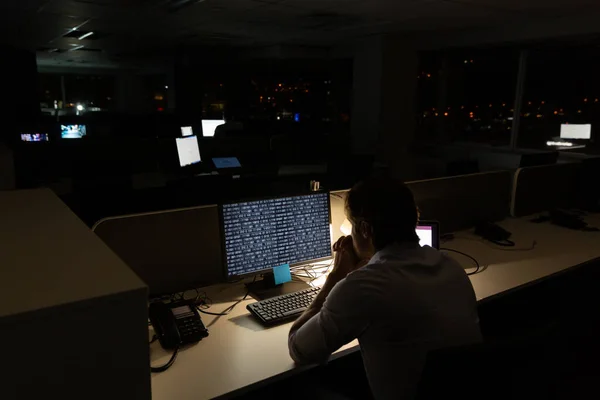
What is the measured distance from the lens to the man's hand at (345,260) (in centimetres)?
167

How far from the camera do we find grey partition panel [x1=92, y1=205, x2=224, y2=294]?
1.88 metres

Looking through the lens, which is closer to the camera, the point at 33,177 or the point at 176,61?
the point at 33,177

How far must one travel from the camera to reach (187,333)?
1.62 metres

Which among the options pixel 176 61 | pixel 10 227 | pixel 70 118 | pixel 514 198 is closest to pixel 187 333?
pixel 10 227

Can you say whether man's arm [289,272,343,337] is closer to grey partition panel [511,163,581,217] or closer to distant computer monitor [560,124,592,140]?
grey partition panel [511,163,581,217]

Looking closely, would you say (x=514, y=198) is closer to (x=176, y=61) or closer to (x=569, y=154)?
(x=569, y=154)

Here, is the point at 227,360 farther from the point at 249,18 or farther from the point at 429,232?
the point at 249,18

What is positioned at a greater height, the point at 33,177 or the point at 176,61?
the point at 176,61

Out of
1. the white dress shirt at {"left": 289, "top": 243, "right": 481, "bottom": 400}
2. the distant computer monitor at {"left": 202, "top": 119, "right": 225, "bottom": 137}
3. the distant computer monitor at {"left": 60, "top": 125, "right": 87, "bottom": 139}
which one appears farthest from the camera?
the distant computer monitor at {"left": 60, "top": 125, "right": 87, "bottom": 139}

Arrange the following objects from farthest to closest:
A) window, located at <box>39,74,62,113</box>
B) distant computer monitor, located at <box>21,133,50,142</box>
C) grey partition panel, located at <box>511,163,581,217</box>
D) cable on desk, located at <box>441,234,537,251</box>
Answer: window, located at <box>39,74,62,113</box>, distant computer monitor, located at <box>21,133,50,142</box>, grey partition panel, located at <box>511,163,581,217</box>, cable on desk, located at <box>441,234,537,251</box>

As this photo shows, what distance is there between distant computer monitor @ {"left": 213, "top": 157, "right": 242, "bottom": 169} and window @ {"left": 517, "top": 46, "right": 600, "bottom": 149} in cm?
434

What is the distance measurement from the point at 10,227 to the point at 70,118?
1182 centimetres

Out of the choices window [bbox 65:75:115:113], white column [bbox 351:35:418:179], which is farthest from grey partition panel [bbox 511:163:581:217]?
window [bbox 65:75:115:113]

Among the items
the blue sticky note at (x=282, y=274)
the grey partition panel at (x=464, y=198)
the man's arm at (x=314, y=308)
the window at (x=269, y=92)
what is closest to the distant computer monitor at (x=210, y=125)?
the window at (x=269, y=92)
